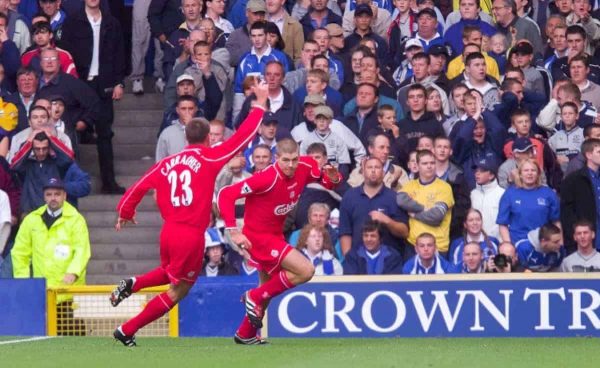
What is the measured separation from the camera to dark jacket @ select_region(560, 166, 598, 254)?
642 inches

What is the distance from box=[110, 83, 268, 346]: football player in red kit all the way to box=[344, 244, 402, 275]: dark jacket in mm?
3506

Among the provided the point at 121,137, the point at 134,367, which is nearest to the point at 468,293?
the point at 134,367

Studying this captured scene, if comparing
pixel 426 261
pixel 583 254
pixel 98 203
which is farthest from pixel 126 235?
pixel 583 254

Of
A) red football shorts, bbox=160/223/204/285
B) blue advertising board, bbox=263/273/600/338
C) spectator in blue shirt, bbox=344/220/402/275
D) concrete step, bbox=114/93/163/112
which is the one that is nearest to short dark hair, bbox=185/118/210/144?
red football shorts, bbox=160/223/204/285

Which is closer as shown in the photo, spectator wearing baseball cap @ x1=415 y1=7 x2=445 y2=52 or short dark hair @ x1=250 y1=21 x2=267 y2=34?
short dark hair @ x1=250 y1=21 x2=267 y2=34

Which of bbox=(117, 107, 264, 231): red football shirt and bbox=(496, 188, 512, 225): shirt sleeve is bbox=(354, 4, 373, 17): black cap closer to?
bbox=(496, 188, 512, 225): shirt sleeve

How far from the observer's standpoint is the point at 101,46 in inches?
763

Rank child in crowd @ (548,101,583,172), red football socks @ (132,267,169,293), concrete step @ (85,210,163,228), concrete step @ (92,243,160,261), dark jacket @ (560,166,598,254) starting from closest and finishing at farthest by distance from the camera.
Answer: red football socks @ (132,267,169,293) → dark jacket @ (560,166,598,254) → child in crowd @ (548,101,583,172) → concrete step @ (92,243,160,261) → concrete step @ (85,210,163,228)

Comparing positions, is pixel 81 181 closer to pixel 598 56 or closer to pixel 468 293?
pixel 468 293

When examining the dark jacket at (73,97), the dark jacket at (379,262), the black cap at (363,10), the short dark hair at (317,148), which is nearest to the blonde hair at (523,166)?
the dark jacket at (379,262)

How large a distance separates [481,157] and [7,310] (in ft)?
16.8

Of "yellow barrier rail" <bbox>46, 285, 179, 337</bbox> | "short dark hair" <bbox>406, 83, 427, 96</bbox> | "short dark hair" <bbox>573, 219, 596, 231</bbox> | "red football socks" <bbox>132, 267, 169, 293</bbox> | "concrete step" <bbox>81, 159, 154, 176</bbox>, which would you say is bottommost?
"yellow barrier rail" <bbox>46, 285, 179, 337</bbox>

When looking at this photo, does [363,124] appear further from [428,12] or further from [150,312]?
[150,312]

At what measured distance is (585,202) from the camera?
643 inches
